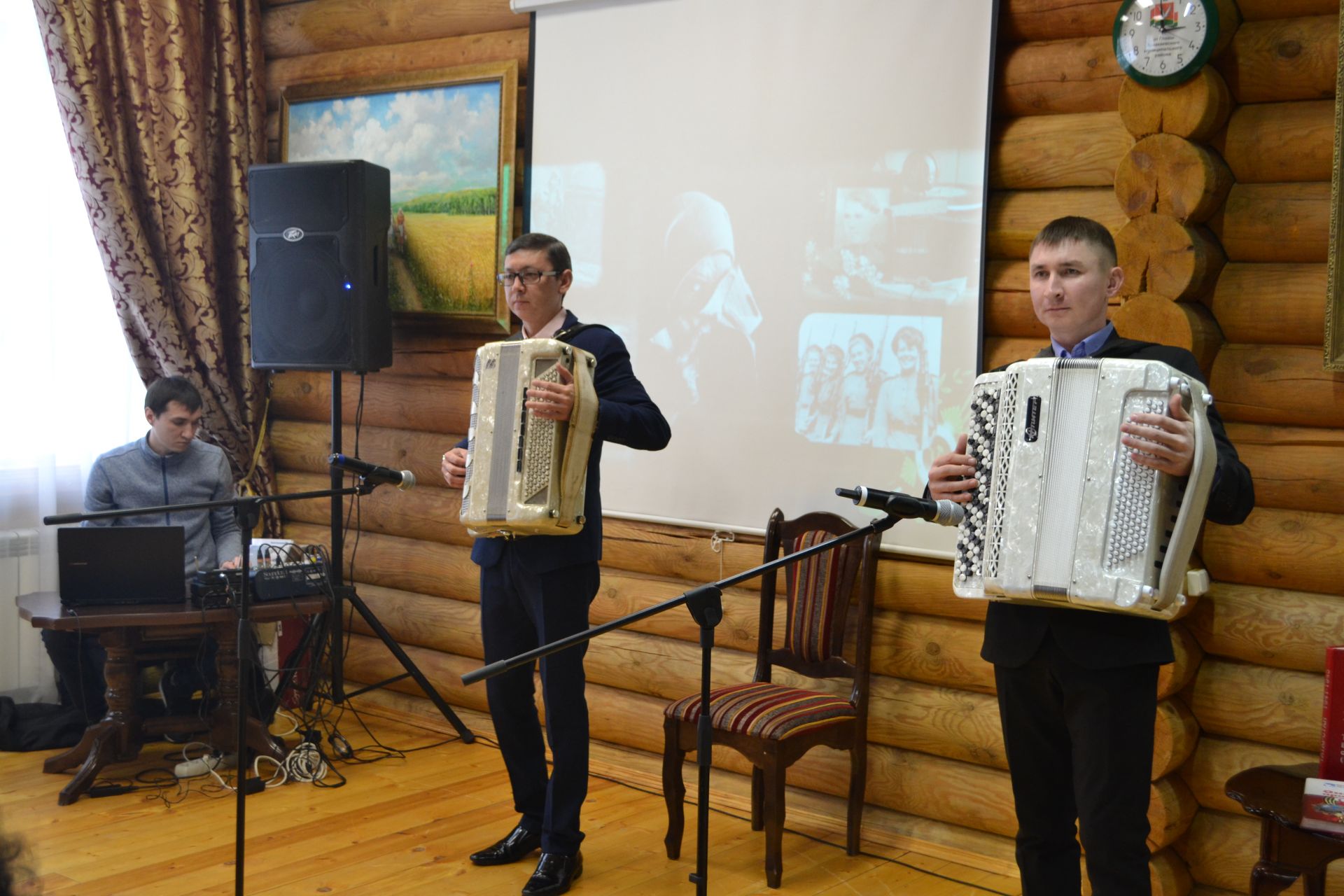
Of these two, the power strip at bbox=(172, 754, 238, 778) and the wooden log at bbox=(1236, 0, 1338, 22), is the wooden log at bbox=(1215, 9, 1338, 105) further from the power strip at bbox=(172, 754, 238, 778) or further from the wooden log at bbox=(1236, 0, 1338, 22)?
the power strip at bbox=(172, 754, 238, 778)

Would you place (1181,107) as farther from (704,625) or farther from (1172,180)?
(704,625)

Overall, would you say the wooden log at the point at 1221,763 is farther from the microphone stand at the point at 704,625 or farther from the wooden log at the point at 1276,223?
the microphone stand at the point at 704,625

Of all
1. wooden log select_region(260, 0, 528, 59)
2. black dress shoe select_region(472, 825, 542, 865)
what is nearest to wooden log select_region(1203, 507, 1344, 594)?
black dress shoe select_region(472, 825, 542, 865)

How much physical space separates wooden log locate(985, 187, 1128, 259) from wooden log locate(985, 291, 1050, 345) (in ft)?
0.39

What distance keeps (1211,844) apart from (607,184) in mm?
2671

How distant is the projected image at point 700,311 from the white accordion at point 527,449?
0.94m

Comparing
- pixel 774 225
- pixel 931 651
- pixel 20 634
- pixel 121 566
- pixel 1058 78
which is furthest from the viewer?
pixel 20 634

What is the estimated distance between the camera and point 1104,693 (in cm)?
212

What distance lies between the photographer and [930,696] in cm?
344

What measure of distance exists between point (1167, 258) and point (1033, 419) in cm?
100

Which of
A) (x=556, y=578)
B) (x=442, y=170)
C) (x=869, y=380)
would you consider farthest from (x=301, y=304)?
(x=869, y=380)

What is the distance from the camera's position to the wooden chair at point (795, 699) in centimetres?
314

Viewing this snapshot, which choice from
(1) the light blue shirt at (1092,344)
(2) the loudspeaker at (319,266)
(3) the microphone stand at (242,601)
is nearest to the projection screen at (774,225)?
(2) the loudspeaker at (319,266)

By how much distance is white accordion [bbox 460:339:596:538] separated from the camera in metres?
2.84
